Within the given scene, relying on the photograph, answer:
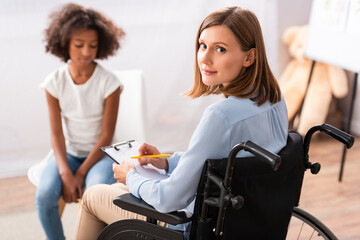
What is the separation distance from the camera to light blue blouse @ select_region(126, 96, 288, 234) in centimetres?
116

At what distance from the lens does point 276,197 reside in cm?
125

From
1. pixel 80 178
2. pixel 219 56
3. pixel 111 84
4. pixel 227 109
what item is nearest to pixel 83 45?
pixel 111 84

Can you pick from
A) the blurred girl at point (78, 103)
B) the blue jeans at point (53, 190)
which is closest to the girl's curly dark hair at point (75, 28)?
Result: the blurred girl at point (78, 103)

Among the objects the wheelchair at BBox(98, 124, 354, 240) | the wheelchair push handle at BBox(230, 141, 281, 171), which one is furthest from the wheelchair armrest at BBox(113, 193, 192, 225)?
the wheelchair push handle at BBox(230, 141, 281, 171)

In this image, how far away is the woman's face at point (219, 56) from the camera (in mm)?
1233

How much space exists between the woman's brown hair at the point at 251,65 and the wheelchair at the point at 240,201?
157 mm

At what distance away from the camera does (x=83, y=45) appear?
1934 millimetres

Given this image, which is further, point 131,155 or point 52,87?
point 52,87

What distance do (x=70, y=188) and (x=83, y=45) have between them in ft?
1.86

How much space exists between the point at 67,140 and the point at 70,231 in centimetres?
44

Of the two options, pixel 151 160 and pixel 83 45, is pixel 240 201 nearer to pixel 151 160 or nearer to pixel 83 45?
pixel 151 160

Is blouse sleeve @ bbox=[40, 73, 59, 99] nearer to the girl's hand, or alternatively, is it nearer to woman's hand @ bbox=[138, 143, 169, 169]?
the girl's hand

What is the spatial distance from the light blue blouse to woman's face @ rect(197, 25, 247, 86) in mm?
92

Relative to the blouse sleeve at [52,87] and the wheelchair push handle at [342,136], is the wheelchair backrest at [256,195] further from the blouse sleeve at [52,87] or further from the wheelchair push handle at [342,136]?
the blouse sleeve at [52,87]
